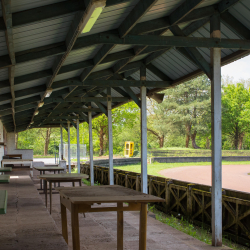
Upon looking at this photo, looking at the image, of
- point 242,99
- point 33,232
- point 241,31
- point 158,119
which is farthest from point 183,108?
point 33,232

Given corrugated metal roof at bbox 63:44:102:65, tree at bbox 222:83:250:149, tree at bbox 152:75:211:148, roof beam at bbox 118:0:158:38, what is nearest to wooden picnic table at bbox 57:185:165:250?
roof beam at bbox 118:0:158:38

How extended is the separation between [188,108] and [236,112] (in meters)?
6.90

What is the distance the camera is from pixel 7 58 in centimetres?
462

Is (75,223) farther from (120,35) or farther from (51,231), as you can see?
(120,35)

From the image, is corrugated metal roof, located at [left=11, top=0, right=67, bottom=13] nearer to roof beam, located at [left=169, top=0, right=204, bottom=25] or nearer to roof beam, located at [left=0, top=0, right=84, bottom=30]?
roof beam, located at [left=0, top=0, right=84, bottom=30]

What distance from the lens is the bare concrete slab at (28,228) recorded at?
120 inches

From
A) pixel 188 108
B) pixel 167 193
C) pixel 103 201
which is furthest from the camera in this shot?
pixel 188 108

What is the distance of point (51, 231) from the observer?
11.6 feet

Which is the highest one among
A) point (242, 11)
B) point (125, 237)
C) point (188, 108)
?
point (188, 108)

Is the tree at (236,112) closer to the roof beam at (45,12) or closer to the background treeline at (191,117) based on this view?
the background treeline at (191,117)

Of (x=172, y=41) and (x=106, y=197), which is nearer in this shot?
(x=106, y=197)

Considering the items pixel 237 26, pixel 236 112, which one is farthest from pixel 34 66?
pixel 236 112

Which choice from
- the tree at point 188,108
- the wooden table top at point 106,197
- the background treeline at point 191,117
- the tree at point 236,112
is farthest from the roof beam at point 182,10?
the tree at point 236,112

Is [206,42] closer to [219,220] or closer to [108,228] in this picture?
[219,220]
